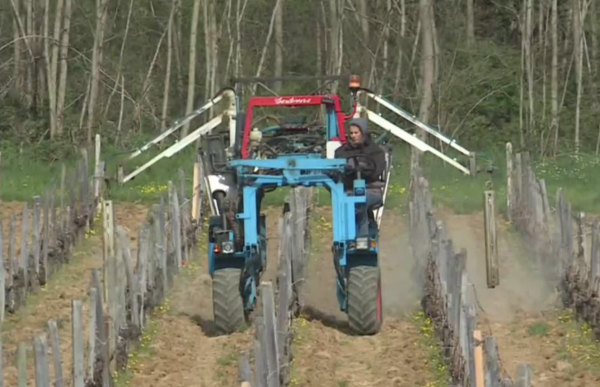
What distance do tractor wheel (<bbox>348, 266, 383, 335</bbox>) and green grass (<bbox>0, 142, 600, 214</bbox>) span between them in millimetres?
6785

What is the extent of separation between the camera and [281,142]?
1312 centimetres

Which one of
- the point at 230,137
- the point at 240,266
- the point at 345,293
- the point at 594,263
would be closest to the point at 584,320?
the point at 594,263

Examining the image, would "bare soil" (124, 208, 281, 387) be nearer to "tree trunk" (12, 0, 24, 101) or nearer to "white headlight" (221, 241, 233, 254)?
"white headlight" (221, 241, 233, 254)

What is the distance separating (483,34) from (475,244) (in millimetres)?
23196

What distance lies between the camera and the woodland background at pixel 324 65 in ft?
89.7

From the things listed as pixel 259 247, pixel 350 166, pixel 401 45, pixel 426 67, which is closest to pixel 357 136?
pixel 350 166

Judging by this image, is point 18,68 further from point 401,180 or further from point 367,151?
point 367,151

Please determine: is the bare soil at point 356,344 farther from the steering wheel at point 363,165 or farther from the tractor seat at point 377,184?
the steering wheel at point 363,165

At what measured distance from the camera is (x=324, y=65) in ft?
129

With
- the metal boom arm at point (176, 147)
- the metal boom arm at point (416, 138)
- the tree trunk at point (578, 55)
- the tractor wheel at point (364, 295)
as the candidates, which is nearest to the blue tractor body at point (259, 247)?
the tractor wheel at point (364, 295)

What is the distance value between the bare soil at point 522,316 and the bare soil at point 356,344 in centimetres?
68

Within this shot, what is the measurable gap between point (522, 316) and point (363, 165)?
7.02 feet

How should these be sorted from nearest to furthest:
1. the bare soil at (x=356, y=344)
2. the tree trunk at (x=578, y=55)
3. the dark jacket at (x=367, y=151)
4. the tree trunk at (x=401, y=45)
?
1. the bare soil at (x=356, y=344)
2. the dark jacket at (x=367, y=151)
3. the tree trunk at (x=578, y=55)
4. the tree trunk at (x=401, y=45)

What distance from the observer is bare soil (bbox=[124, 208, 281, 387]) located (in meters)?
10.3
